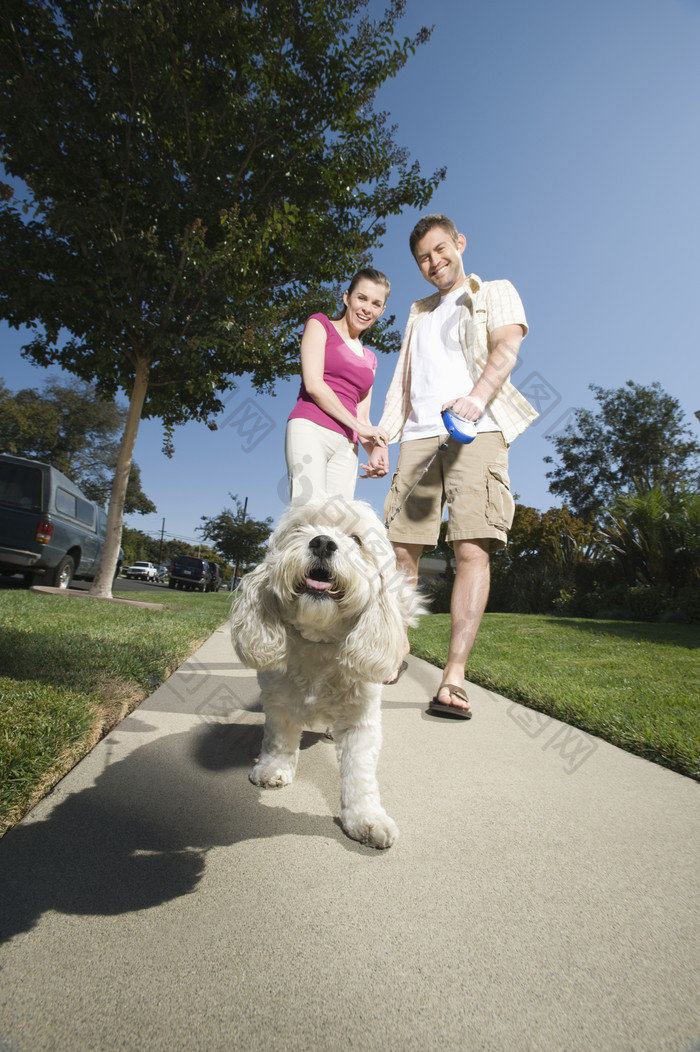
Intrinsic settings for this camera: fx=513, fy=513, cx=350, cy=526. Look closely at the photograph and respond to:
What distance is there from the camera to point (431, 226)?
325cm

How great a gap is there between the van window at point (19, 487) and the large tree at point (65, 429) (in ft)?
88.7

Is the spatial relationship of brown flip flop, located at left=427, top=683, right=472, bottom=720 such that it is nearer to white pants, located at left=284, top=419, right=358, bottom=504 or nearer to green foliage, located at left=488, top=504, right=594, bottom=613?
white pants, located at left=284, top=419, right=358, bottom=504

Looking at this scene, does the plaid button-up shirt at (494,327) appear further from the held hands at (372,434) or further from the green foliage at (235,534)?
the green foliage at (235,534)

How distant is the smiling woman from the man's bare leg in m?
0.82

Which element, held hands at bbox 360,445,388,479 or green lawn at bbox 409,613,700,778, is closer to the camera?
green lawn at bbox 409,613,700,778

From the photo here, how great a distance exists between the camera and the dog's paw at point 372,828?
1529 mm

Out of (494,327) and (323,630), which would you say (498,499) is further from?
(323,630)

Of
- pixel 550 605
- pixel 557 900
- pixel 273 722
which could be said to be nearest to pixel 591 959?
pixel 557 900

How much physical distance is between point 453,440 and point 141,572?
43.3 m

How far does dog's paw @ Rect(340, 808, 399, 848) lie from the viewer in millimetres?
1529

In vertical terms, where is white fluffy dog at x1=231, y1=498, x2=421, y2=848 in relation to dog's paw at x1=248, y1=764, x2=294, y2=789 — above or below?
above

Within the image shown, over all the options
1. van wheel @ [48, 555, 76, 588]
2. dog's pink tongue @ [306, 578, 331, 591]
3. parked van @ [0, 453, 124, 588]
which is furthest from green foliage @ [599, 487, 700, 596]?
van wheel @ [48, 555, 76, 588]

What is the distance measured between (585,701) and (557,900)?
6.78 ft

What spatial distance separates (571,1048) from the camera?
0.87 m
